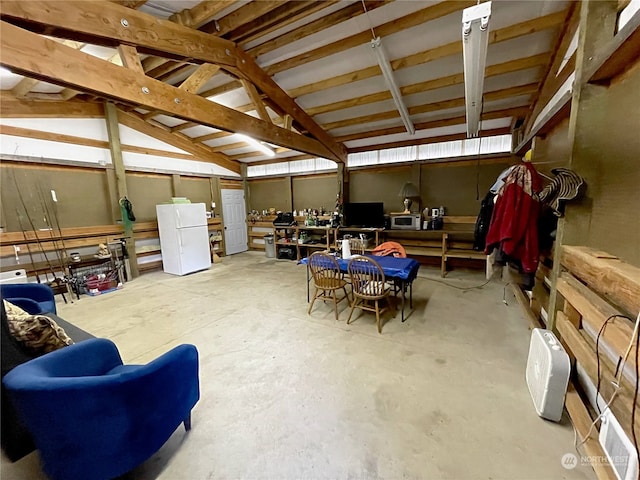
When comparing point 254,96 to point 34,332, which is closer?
point 34,332

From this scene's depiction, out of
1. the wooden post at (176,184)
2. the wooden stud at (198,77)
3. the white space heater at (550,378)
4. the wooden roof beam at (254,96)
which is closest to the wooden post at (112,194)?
the wooden post at (176,184)

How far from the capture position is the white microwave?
5.32 m

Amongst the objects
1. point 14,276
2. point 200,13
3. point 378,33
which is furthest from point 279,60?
point 14,276

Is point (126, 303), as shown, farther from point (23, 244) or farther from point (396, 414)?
point (396, 414)

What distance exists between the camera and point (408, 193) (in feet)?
18.0

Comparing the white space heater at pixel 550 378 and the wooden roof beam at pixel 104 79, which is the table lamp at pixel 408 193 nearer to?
the wooden roof beam at pixel 104 79

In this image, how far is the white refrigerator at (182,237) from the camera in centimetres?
553

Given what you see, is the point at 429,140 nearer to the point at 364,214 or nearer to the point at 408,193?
the point at 408,193

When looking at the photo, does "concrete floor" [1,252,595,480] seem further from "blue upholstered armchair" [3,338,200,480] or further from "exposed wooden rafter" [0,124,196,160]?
"exposed wooden rafter" [0,124,196,160]

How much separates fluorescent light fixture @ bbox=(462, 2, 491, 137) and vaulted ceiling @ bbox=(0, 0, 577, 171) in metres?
0.71

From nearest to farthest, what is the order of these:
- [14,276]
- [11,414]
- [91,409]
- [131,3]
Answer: [91,409] < [11,414] < [131,3] < [14,276]

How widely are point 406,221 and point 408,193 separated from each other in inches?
24.0

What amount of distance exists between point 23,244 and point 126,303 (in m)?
2.06

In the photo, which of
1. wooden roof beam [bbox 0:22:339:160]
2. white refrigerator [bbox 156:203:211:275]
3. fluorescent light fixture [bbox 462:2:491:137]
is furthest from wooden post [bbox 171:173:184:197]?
fluorescent light fixture [bbox 462:2:491:137]
